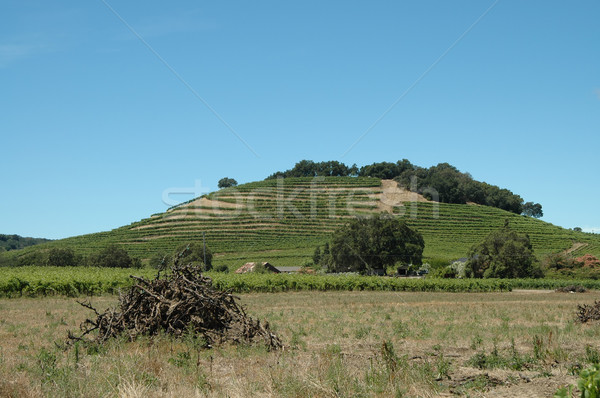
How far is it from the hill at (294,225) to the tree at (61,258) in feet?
52.3

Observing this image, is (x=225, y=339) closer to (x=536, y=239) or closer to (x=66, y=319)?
(x=66, y=319)

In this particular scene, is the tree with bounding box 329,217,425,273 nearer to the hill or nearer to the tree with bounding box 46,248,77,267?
the hill

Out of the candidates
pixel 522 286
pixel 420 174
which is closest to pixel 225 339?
pixel 522 286

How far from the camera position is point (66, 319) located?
749 inches

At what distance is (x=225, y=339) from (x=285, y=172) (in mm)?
171169

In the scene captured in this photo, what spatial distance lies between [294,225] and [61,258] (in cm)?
5225

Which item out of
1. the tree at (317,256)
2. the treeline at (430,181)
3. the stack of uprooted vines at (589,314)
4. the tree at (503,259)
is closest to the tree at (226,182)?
the treeline at (430,181)

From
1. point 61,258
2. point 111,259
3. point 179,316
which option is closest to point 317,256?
point 111,259

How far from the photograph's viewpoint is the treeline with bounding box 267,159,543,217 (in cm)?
13338

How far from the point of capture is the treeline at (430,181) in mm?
133375

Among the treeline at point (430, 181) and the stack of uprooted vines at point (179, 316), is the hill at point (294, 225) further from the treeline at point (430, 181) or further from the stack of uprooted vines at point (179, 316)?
the stack of uprooted vines at point (179, 316)

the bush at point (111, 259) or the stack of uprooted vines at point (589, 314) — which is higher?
the bush at point (111, 259)

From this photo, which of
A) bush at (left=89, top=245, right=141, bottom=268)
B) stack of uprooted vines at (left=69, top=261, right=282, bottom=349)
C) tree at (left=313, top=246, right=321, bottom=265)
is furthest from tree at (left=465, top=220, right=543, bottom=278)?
stack of uprooted vines at (left=69, top=261, right=282, bottom=349)

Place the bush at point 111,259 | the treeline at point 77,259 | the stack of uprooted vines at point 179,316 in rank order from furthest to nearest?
the treeline at point 77,259, the bush at point 111,259, the stack of uprooted vines at point 179,316
